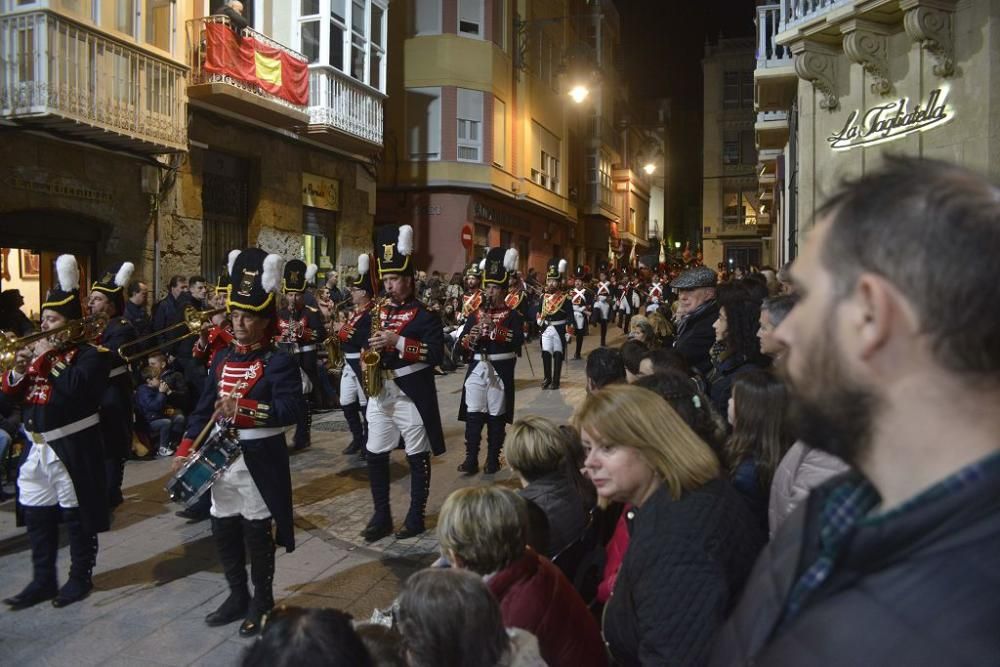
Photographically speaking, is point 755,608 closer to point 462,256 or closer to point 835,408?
point 835,408

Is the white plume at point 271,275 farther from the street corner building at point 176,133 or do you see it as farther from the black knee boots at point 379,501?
the street corner building at point 176,133

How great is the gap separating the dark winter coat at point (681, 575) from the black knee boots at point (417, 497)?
4115 mm

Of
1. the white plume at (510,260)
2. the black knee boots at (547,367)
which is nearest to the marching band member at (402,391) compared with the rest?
the white plume at (510,260)

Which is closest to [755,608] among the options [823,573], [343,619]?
[823,573]

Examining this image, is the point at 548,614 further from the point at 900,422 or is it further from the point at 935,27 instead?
the point at 935,27

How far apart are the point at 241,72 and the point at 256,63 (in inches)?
25.2

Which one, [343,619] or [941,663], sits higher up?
[941,663]

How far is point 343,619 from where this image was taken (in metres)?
1.95

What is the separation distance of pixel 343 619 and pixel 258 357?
342cm

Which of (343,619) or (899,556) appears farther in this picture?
(343,619)

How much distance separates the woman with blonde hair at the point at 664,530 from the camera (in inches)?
88.2

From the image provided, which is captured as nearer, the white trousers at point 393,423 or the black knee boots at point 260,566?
the black knee boots at point 260,566

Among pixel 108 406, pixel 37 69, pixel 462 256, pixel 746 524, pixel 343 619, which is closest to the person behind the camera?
pixel 343 619

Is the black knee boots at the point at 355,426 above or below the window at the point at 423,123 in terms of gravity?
below
